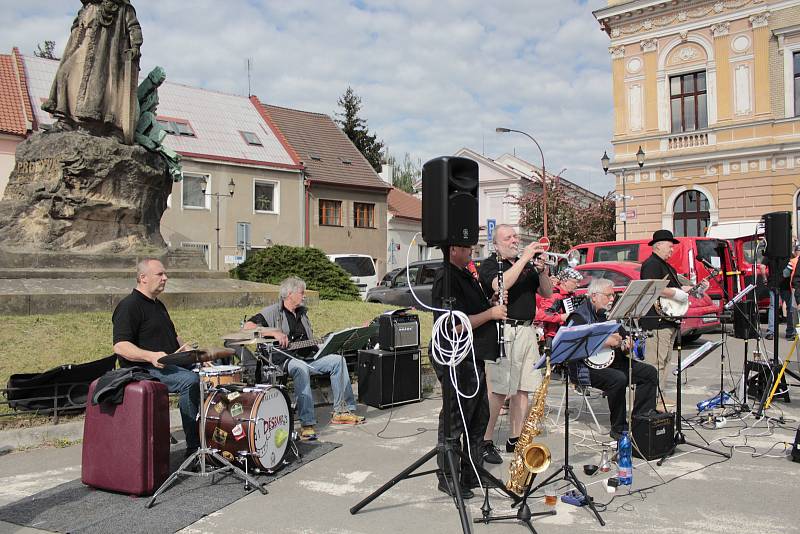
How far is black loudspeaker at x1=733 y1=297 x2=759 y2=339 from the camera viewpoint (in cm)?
785

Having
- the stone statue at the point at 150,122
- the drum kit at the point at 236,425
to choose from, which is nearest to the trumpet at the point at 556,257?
the drum kit at the point at 236,425

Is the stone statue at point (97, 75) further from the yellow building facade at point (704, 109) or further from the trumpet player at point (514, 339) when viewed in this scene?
the yellow building facade at point (704, 109)

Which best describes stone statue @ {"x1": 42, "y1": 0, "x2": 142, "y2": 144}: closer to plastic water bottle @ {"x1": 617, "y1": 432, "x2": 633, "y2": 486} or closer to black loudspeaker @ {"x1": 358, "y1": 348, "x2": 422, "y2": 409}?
black loudspeaker @ {"x1": 358, "y1": 348, "x2": 422, "y2": 409}

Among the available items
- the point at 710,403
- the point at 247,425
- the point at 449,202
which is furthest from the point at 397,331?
the point at 449,202

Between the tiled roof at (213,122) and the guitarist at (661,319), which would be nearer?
the guitarist at (661,319)

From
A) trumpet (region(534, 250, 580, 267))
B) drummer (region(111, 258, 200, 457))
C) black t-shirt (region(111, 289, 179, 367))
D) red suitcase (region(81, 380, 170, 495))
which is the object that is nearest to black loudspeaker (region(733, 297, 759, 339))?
trumpet (region(534, 250, 580, 267))

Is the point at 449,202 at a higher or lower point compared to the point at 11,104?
lower

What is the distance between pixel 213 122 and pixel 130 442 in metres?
32.5

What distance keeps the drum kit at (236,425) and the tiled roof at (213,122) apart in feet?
92.0

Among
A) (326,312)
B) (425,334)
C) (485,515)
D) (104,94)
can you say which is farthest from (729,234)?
(485,515)

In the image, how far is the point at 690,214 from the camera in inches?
1189

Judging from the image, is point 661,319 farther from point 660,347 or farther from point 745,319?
point 745,319

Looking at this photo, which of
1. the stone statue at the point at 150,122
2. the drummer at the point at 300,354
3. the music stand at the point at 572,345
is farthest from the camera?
the stone statue at the point at 150,122

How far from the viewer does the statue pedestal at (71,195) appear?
11.9m
